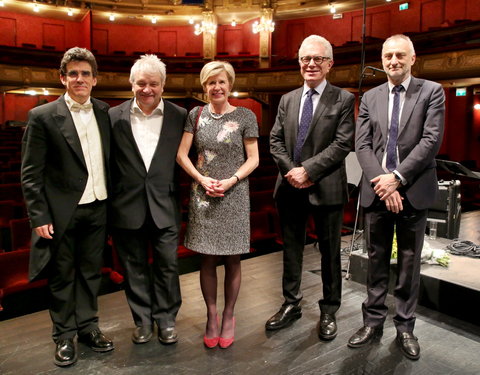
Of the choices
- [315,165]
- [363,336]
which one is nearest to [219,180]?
[315,165]

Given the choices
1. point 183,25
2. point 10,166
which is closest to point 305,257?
point 10,166

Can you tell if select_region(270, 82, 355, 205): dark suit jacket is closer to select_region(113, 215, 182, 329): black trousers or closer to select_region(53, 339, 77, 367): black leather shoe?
select_region(113, 215, 182, 329): black trousers

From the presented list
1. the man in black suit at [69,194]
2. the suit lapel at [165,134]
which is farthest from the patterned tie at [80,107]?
the suit lapel at [165,134]

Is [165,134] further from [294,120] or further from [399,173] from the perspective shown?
[399,173]

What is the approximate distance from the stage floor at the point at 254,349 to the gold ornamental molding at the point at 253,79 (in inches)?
239

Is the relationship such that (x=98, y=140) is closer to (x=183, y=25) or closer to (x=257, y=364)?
(x=257, y=364)

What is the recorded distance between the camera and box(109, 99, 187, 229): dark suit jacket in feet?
5.51

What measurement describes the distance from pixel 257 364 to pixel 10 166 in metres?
4.54

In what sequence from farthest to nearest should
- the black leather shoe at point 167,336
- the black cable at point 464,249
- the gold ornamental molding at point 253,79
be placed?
the gold ornamental molding at point 253,79
the black cable at point 464,249
the black leather shoe at point 167,336

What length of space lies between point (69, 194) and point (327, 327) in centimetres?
117

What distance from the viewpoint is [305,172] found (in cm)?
172

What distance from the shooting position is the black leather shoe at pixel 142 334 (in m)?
1.76

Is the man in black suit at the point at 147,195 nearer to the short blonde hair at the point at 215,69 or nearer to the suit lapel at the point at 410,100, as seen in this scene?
the short blonde hair at the point at 215,69

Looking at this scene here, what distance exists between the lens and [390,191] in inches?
63.8
